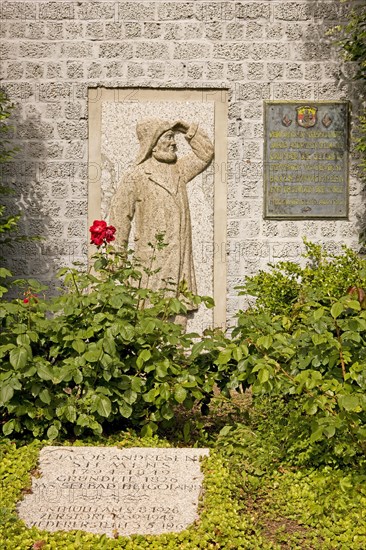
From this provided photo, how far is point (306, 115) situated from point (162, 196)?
1483mm

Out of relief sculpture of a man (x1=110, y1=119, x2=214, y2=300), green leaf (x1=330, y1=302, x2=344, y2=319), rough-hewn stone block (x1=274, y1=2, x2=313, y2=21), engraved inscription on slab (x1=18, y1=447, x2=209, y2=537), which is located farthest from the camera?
rough-hewn stone block (x1=274, y1=2, x2=313, y2=21)

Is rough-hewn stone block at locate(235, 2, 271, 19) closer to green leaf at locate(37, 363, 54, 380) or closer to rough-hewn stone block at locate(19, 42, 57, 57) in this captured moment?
rough-hewn stone block at locate(19, 42, 57, 57)

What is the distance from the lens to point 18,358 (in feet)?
12.8

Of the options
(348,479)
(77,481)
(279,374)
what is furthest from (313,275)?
(77,481)

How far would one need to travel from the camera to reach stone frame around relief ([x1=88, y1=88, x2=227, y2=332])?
6805 millimetres

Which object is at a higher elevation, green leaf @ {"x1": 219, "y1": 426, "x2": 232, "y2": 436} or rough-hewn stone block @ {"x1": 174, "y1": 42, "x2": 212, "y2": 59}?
rough-hewn stone block @ {"x1": 174, "y1": 42, "x2": 212, "y2": 59}

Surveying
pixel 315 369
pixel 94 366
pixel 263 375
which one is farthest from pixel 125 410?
pixel 315 369

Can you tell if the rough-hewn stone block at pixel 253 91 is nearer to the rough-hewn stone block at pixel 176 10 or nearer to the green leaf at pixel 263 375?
the rough-hewn stone block at pixel 176 10

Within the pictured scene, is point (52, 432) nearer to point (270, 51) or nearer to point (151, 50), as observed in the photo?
point (151, 50)

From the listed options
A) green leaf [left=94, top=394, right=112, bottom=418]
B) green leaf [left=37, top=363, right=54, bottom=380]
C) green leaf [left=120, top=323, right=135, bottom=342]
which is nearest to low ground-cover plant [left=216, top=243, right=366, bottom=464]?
green leaf [left=120, top=323, right=135, bottom=342]

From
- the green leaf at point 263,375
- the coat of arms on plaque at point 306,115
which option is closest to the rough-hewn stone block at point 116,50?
the coat of arms on plaque at point 306,115

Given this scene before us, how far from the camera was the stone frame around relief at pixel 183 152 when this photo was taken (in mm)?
6805

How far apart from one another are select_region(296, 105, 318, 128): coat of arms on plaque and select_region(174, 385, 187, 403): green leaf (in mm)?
3601

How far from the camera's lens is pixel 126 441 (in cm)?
413
